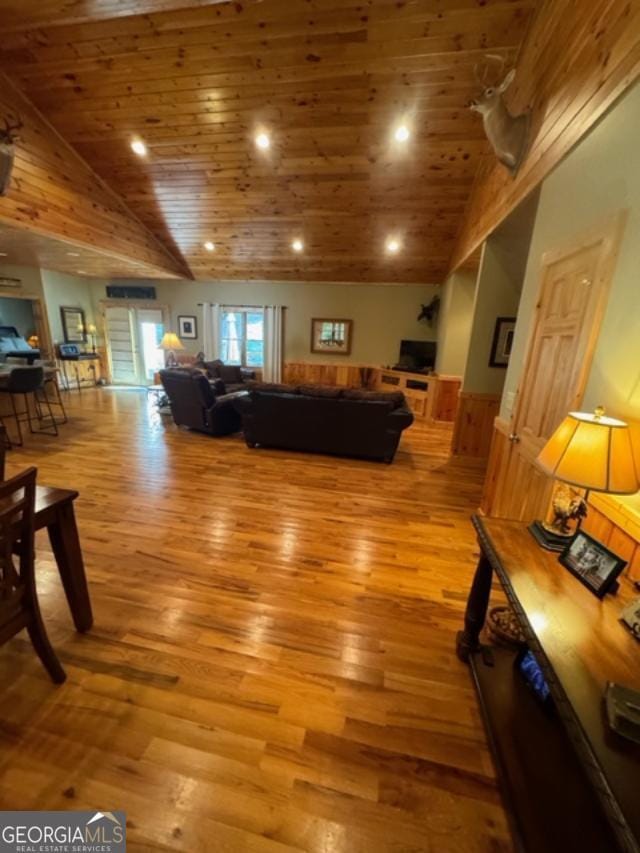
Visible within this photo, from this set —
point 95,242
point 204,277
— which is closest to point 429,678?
point 95,242

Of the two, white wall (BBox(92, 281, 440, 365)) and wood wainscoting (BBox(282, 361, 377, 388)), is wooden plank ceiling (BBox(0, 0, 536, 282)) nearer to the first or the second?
white wall (BBox(92, 281, 440, 365))

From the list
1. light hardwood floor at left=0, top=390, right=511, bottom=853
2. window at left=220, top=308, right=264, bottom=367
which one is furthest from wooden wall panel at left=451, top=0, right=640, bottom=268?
window at left=220, top=308, right=264, bottom=367

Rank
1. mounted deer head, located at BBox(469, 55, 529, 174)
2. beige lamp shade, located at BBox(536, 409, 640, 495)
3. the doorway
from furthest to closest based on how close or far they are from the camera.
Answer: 1. the doorway
2. mounted deer head, located at BBox(469, 55, 529, 174)
3. beige lamp shade, located at BBox(536, 409, 640, 495)

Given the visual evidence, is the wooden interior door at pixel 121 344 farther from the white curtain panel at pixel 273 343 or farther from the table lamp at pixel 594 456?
the table lamp at pixel 594 456

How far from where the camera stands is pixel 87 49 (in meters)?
3.37

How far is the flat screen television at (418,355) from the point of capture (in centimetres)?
731

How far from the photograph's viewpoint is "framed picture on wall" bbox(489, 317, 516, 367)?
403 cm

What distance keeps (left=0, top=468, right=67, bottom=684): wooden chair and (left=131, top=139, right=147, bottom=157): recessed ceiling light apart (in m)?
4.94

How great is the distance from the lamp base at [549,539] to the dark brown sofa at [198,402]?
3786 mm

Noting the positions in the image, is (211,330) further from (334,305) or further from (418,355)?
(418,355)

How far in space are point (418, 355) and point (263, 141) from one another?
15.4ft

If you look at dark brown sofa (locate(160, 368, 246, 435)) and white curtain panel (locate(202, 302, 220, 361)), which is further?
white curtain panel (locate(202, 302, 220, 361))

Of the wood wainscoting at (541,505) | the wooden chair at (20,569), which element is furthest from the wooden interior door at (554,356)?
the wooden chair at (20,569)

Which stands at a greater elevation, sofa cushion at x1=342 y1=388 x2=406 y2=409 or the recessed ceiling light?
the recessed ceiling light
